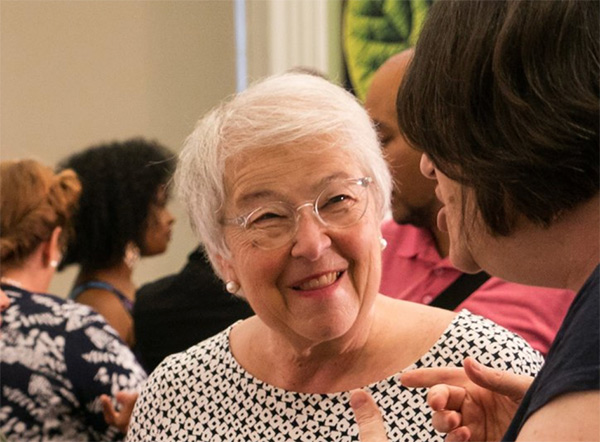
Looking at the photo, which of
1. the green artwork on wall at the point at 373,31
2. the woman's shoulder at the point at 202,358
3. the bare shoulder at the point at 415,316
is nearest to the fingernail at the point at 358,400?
the bare shoulder at the point at 415,316

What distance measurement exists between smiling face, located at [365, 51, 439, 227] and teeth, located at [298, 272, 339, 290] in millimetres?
862

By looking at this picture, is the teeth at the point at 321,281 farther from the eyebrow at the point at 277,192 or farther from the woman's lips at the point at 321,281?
the eyebrow at the point at 277,192

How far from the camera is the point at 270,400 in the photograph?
227 cm

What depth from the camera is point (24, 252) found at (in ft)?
12.0

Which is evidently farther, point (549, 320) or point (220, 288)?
point (220, 288)

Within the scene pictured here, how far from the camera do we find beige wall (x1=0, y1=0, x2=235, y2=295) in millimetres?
5797

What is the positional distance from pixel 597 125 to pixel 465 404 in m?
0.60

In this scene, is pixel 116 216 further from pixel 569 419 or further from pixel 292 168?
pixel 569 419

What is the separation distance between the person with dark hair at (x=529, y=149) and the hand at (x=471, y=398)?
26 centimetres

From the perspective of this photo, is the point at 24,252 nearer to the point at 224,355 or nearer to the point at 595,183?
the point at 224,355

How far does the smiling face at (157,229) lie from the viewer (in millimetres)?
4688

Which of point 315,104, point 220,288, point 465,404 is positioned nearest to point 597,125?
point 465,404

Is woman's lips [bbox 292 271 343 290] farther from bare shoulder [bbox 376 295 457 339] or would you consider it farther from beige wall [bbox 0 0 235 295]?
beige wall [bbox 0 0 235 295]

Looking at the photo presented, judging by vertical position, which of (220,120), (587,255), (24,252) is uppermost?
(587,255)
